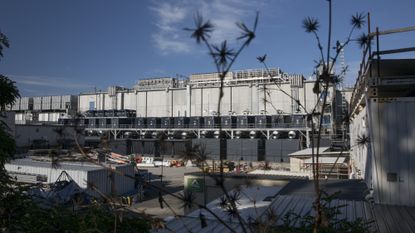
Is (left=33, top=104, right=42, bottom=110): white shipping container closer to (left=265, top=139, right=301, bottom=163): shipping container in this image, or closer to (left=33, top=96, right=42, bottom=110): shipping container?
(left=33, top=96, right=42, bottom=110): shipping container

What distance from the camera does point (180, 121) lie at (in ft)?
250

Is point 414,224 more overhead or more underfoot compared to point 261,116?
more underfoot

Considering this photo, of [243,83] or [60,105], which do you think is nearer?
[243,83]

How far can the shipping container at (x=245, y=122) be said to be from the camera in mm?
69738

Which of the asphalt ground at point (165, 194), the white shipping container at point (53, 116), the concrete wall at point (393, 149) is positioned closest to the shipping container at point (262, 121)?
the asphalt ground at point (165, 194)

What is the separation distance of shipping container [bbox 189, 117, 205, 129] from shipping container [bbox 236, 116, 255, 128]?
8.23 m

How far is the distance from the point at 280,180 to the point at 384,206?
916 cm

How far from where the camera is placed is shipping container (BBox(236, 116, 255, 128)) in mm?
69738

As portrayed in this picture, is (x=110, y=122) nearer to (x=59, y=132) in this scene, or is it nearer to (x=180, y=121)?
(x=180, y=121)

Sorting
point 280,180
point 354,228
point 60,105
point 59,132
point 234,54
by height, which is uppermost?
point 60,105

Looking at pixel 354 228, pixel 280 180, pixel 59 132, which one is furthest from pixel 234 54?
pixel 280 180

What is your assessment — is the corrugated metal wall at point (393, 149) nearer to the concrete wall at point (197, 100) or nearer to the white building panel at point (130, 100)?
the concrete wall at point (197, 100)

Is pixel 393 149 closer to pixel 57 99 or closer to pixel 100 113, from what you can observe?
pixel 100 113

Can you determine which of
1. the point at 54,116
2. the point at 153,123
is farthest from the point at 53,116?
the point at 153,123
